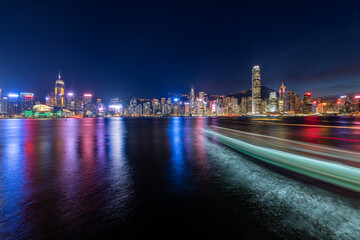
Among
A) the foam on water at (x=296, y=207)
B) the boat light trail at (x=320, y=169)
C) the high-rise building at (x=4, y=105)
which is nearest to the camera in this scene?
the foam on water at (x=296, y=207)

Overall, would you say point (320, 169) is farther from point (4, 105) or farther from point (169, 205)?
point (4, 105)

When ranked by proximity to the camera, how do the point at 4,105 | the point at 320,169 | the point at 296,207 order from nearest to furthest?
the point at 296,207 < the point at 320,169 < the point at 4,105

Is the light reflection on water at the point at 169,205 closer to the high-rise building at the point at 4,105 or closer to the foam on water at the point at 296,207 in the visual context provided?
the foam on water at the point at 296,207

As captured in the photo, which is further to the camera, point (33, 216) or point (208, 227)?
point (33, 216)

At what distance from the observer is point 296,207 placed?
3.43 metres

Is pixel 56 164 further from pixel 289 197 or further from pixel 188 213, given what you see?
pixel 289 197

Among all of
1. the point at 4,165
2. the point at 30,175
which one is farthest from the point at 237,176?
the point at 4,165

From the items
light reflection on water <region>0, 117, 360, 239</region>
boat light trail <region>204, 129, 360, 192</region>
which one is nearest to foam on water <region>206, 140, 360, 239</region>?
light reflection on water <region>0, 117, 360, 239</region>

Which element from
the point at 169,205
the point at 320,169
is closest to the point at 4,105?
the point at 169,205

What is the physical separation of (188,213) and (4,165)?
301 inches

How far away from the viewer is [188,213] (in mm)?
3244

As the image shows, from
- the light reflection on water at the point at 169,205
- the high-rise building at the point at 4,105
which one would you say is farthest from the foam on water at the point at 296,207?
the high-rise building at the point at 4,105

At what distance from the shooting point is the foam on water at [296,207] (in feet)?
8.93

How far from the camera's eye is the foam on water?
2721mm
